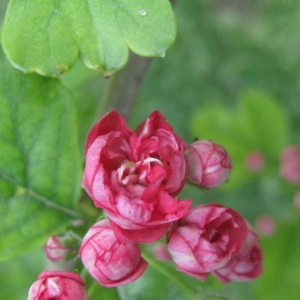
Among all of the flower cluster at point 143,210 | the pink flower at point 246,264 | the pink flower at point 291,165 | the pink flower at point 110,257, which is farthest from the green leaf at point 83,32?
the pink flower at point 291,165

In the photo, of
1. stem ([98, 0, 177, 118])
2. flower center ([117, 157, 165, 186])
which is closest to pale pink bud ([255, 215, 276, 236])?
stem ([98, 0, 177, 118])

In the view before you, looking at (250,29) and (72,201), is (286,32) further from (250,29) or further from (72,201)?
(72,201)

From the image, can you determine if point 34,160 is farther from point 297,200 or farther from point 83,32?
point 297,200

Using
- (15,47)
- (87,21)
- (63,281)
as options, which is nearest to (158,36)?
(87,21)

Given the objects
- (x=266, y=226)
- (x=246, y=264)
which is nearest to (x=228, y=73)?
(x=266, y=226)

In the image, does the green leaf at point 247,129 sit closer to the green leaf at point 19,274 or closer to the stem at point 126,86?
the green leaf at point 19,274
